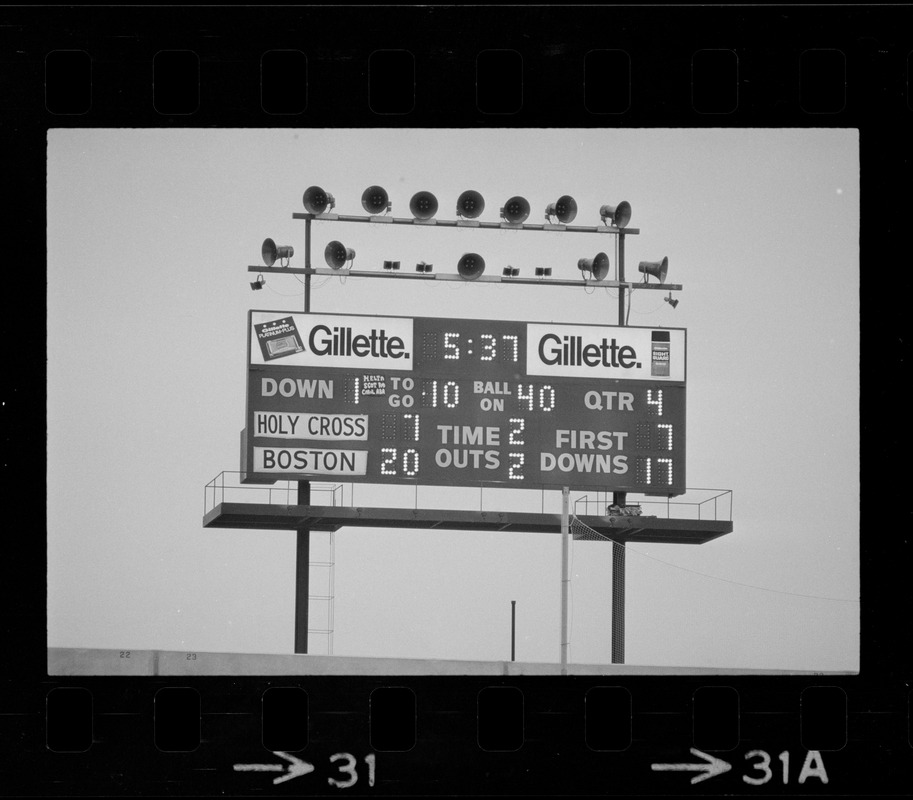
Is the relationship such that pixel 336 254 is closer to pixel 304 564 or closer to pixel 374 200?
pixel 374 200

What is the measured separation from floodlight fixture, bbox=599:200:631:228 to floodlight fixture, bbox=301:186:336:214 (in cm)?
354

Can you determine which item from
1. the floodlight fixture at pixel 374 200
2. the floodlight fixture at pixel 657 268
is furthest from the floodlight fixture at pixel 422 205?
the floodlight fixture at pixel 657 268

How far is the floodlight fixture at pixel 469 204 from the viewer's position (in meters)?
24.6

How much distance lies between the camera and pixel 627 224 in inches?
995

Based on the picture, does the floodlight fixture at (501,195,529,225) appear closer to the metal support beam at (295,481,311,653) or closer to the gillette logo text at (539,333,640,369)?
the gillette logo text at (539,333,640,369)

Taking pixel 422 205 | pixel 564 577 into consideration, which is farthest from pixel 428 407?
pixel 564 577

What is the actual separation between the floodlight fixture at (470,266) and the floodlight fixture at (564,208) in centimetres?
112

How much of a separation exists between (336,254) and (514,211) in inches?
91.9

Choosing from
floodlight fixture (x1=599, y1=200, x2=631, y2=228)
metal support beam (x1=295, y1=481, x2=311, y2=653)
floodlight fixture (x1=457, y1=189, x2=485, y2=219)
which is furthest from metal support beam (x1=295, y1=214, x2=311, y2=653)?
floodlight fixture (x1=599, y1=200, x2=631, y2=228)

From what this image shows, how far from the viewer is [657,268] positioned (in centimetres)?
2525

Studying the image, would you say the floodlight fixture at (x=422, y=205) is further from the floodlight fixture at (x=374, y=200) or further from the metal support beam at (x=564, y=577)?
the metal support beam at (x=564, y=577)
